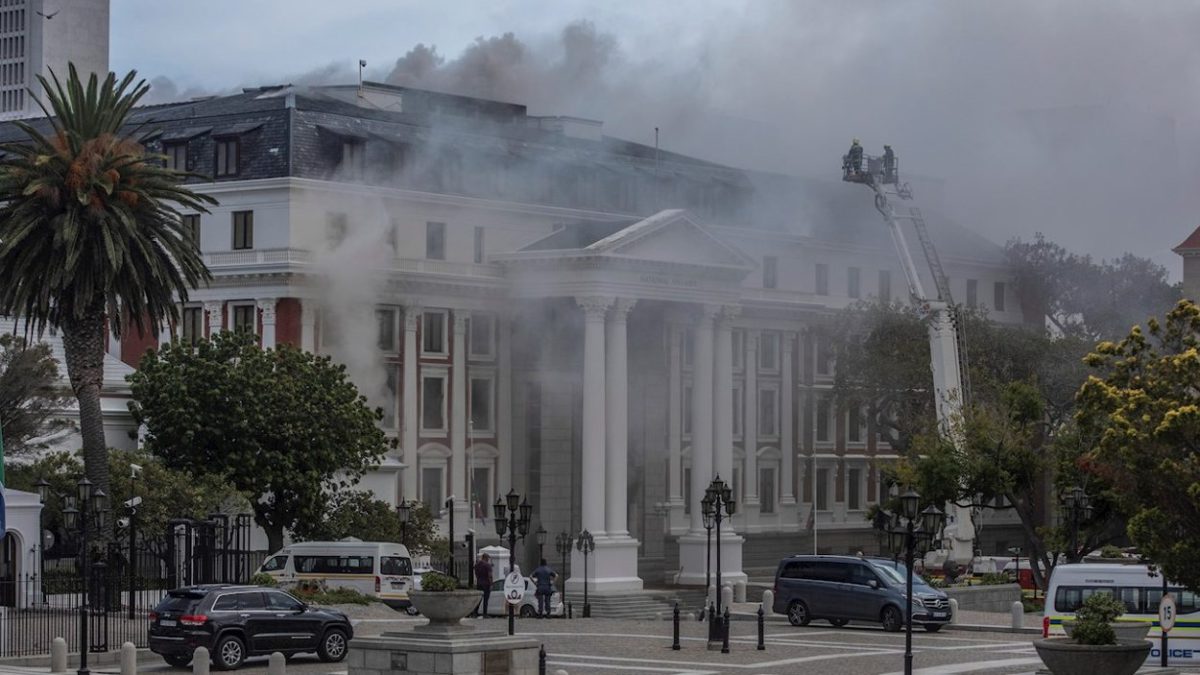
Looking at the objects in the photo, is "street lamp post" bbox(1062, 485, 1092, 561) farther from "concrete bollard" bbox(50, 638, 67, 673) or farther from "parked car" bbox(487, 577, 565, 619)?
"concrete bollard" bbox(50, 638, 67, 673)

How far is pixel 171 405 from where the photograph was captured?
2931 inches

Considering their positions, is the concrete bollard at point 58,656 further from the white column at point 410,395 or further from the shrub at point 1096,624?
the white column at point 410,395

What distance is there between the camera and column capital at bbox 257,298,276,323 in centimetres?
8462

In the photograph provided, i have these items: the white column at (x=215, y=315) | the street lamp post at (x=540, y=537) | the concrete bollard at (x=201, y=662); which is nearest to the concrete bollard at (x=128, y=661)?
the concrete bollard at (x=201, y=662)

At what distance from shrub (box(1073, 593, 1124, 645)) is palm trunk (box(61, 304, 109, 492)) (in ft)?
104

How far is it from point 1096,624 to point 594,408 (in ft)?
157

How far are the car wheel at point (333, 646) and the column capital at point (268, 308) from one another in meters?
36.4

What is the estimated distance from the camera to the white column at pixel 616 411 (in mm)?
87312

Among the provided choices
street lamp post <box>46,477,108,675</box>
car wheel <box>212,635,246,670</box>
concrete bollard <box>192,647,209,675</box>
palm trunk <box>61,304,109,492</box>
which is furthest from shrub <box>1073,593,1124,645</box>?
palm trunk <box>61,304,109,492</box>

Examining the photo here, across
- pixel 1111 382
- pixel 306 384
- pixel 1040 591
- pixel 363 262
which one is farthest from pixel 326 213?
pixel 1111 382

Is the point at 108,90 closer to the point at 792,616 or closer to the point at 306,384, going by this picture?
the point at 306,384

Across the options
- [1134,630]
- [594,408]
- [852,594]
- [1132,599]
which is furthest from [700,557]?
[1134,630]

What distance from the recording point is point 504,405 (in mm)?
92688

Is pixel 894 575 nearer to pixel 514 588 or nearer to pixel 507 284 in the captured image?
pixel 514 588
